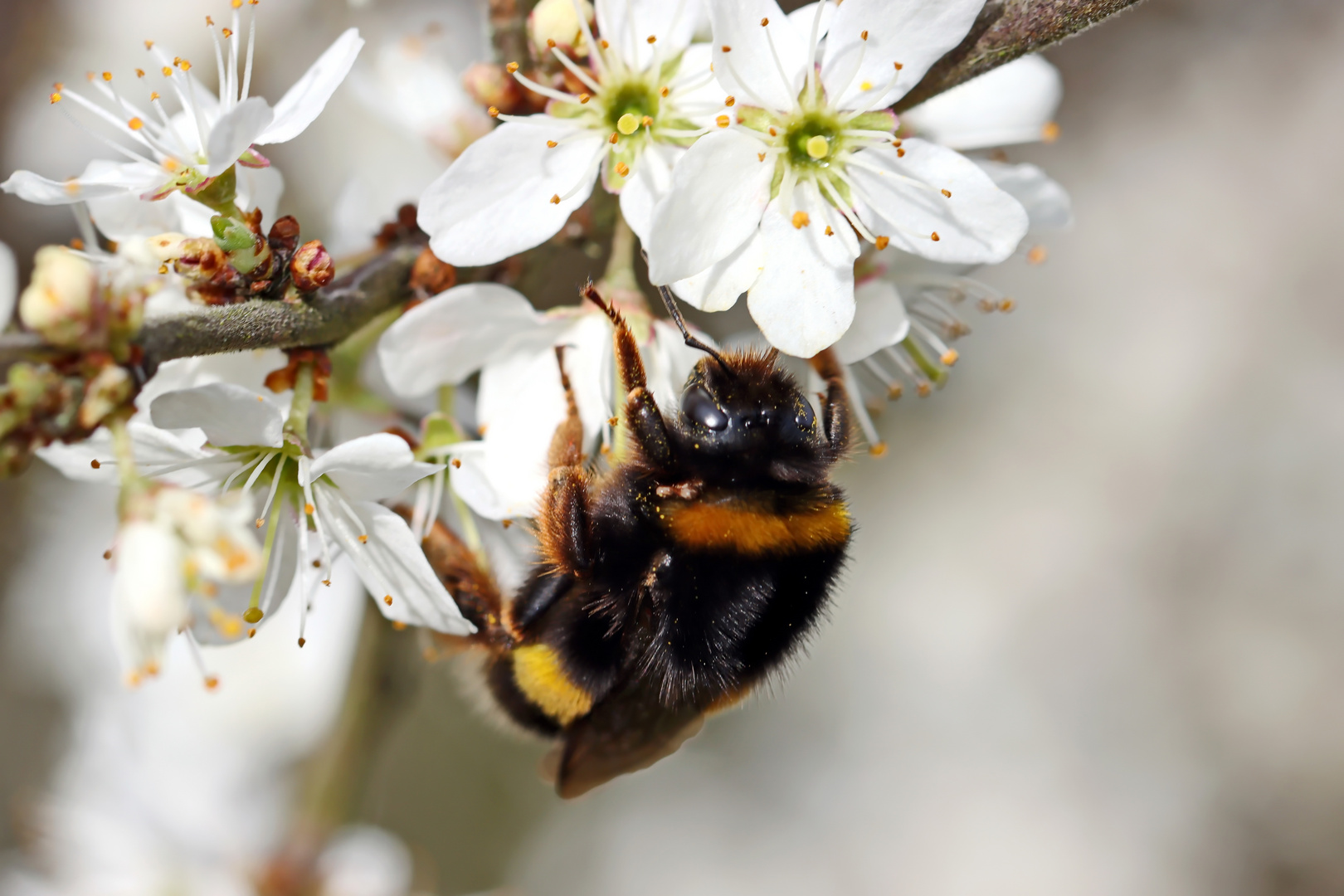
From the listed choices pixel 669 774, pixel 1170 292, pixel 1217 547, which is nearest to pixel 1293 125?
pixel 1170 292

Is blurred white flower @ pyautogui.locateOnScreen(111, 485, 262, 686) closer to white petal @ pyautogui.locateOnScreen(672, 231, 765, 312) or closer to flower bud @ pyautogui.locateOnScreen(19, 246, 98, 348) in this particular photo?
flower bud @ pyautogui.locateOnScreen(19, 246, 98, 348)

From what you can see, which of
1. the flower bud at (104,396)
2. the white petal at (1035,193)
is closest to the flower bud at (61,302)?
the flower bud at (104,396)

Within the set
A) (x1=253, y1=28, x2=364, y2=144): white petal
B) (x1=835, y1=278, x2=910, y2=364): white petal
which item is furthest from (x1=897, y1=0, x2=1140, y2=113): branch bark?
(x1=253, y1=28, x2=364, y2=144): white petal

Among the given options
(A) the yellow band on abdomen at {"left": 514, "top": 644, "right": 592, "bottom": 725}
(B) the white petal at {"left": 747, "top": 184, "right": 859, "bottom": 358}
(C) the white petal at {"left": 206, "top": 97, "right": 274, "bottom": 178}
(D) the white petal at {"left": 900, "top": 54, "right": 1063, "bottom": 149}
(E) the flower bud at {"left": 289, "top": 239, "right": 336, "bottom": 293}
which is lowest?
(A) the yellow band on abdomen at {"left": 514, "top": 644, "right": 592, "bottom": 725}

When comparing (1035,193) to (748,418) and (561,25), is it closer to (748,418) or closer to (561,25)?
(748,418)

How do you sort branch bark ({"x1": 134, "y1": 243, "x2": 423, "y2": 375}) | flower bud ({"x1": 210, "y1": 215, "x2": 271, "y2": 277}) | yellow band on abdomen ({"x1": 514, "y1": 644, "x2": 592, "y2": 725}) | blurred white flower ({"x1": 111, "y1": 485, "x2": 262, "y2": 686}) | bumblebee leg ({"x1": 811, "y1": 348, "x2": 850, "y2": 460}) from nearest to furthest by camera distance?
blurred white flower ({"x1": 111, "y1": 485, "x2": 262, "y2": 686})
branch bark ({"x1": 134, "y1": 243, "x2": 423, "y2": 375})
flower bud ({"x1": 210, "y1": 215, "x2": 271, "y2": 277})
bumblebee leg ({"x1": 811, "y1": 348, "x2": 850, "y2": 460})
yellow band on abdomen ({"x1": 514, "y1": 644, "x2": 592, "y2": 725})

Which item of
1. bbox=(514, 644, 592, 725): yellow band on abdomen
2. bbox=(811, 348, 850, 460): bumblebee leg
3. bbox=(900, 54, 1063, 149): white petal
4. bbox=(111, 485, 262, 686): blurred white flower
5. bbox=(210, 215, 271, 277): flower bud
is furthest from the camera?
bbox=(900, 54, 1063, 149): white petal

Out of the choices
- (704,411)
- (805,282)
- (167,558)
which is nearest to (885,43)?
(805,282)
